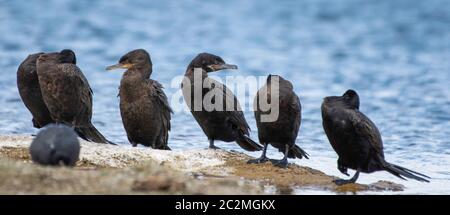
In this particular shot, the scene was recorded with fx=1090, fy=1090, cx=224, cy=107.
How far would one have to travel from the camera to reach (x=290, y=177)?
11.9m

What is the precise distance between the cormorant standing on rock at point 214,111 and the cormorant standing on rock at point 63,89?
4.10 feet

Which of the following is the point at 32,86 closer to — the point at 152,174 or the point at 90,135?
the point at 90,135

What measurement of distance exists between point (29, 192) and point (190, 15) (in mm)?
23591

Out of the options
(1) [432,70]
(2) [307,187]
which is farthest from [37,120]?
(1) [432,70]

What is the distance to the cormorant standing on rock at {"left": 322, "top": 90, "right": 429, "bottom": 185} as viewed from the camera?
466 inches

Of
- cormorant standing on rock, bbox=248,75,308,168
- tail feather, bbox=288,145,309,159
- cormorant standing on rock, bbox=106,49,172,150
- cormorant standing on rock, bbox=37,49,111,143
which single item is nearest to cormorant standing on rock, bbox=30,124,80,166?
cormorant standing on rock, bbox=37,49,111,143

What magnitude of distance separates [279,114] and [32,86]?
3106 millimetres

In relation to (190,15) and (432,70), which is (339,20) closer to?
(190,15)

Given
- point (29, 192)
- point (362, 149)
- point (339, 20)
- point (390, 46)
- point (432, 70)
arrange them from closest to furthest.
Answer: point (29, 192), point (362, 149), point (432, 70), point (390, 46), point (339, 20)

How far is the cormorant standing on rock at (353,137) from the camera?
1183 cm

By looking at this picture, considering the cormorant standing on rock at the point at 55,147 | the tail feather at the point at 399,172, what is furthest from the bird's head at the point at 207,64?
the cormorant standing on rock at the point at 55,147

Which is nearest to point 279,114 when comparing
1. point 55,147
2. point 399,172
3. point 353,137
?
point 353,137

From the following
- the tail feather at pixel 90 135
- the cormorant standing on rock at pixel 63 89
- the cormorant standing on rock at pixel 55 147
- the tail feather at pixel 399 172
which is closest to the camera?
the cormorant standing on rock at pixel 55 147

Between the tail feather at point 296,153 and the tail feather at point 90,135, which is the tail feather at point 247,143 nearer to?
the tail feather at point 296,153
